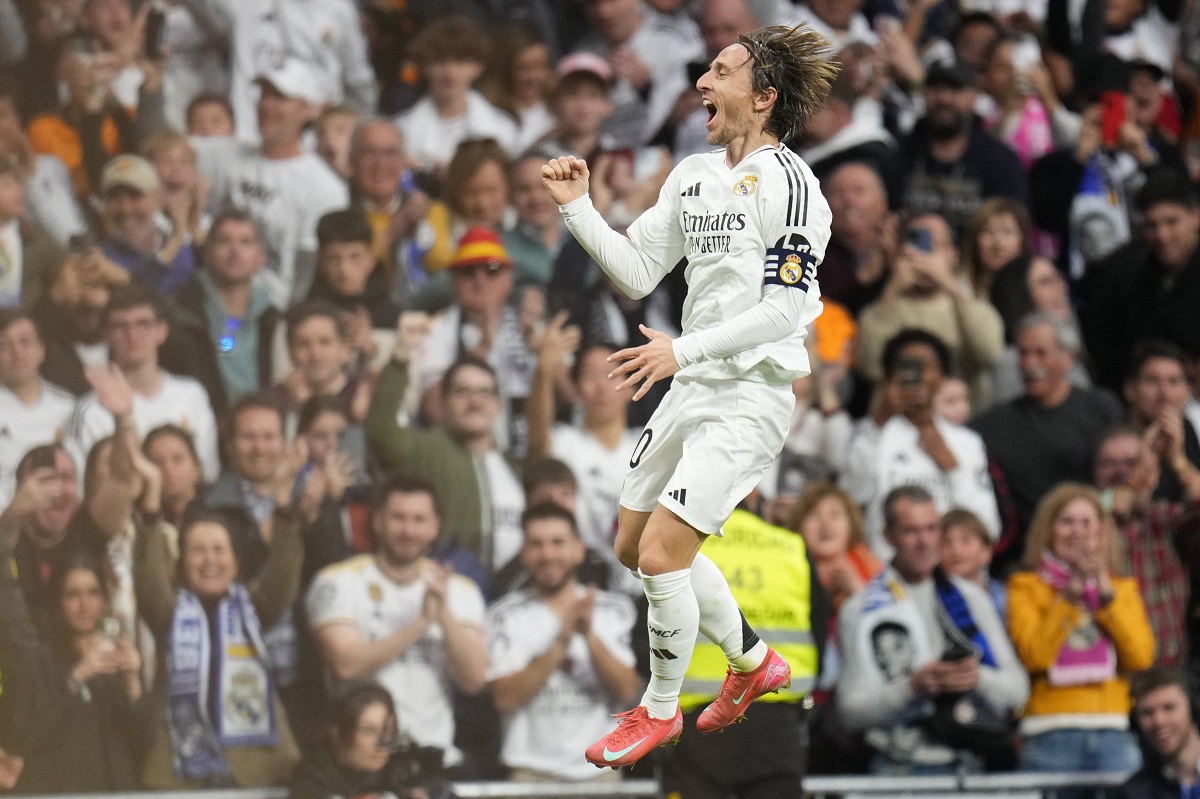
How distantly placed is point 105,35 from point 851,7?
4.62 meters

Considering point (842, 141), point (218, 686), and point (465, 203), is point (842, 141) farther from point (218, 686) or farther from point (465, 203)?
point (218, 686)

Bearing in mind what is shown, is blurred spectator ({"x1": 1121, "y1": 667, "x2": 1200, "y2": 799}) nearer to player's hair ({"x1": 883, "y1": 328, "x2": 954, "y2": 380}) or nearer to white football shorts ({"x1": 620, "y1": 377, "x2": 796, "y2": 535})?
player's hair ({"x1": 883, "y1": 328, "x2": 954, "y2": 380})

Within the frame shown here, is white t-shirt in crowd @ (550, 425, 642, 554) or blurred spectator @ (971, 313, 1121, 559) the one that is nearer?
white t-shirt in crowd @ (550, 425, 642, 554)

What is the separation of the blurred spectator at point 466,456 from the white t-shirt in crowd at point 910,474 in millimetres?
1823

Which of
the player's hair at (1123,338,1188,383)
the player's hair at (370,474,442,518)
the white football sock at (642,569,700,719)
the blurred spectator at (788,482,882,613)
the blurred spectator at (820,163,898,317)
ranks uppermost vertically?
the blurred spectator at (820,163,898,317)

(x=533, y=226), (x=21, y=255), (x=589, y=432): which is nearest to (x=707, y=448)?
(x=589, y=432)

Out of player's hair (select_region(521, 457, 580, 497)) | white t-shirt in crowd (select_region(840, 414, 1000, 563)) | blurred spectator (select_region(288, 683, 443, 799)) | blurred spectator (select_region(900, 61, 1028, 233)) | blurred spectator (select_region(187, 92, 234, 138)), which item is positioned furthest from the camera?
blurred spectator (select_region(900, 61, 1028, 233))

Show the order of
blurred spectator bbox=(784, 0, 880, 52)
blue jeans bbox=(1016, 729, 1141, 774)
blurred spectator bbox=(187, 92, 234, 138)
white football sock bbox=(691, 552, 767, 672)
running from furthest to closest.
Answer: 1. blurred spectator bbox=(784, 0, 880, 52)
2. blurred spectator bbox=(187, 92, 234, 138)
3. blue jeans bbox=(1016, 729, 1141, 774)
4. white football sock bbox=(691, 552, 767, 672)

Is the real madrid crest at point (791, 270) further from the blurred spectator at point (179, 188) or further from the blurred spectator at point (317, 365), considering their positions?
the blurred spectator at point (179, 188)

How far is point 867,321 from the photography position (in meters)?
9.80

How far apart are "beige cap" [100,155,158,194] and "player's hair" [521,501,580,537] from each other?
289 centimetres

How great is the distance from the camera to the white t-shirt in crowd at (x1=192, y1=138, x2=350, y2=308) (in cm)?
962

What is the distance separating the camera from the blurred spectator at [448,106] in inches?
407

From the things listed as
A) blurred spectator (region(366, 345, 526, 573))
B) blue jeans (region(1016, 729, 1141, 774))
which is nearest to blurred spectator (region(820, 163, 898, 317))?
blurred spectator (region(366, 345, 526, 573))
